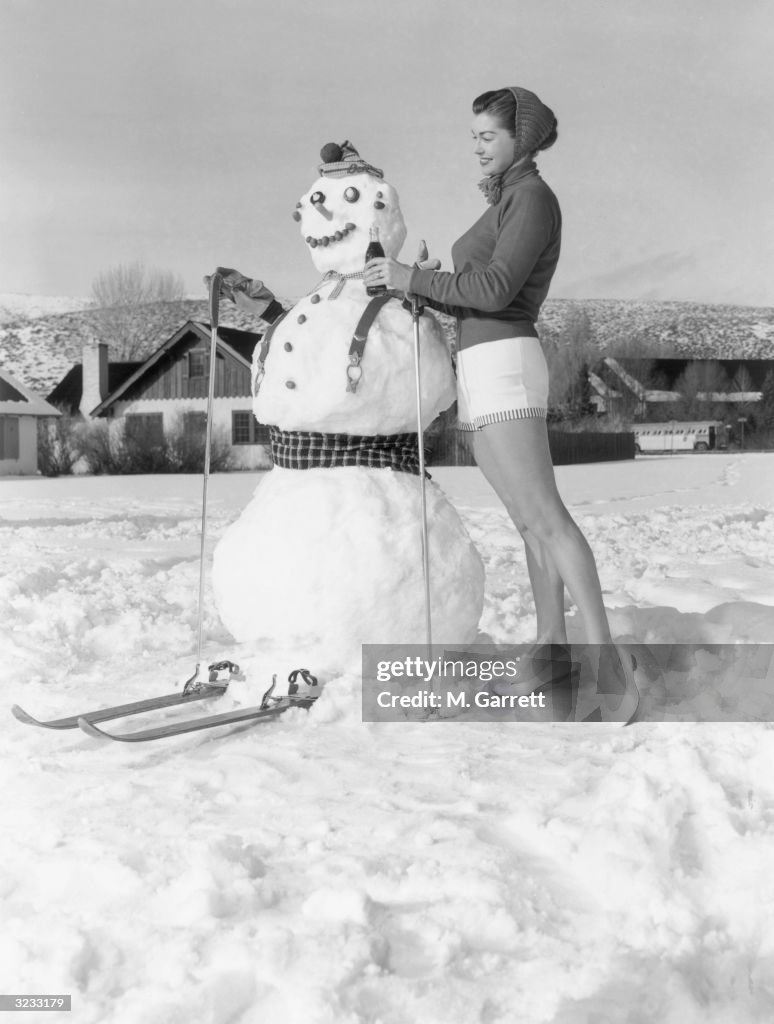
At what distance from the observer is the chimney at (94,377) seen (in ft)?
53.9

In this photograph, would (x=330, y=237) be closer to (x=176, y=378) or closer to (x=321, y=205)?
(x=321, y=205)

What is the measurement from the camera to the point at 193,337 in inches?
591

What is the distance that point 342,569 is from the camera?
2.26 m

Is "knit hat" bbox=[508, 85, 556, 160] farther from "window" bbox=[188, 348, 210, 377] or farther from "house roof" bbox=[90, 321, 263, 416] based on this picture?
"window" bbox=[188, 348, 210, 377]

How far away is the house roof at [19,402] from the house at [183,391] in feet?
3.46

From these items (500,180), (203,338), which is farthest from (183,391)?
(500,180)

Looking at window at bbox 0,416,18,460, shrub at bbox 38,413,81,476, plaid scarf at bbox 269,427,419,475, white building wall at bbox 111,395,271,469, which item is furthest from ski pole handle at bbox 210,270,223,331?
window at bbox 0,416,18,460

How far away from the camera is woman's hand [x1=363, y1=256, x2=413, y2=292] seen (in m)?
2.22

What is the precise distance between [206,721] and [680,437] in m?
11.1

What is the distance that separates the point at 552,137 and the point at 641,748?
4.35 feet

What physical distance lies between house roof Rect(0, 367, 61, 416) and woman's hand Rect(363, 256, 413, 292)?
11.5 m

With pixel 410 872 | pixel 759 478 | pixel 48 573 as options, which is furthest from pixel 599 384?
pixel 410 872

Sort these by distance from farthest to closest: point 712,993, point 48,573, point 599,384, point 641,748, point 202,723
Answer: point 599,384
point 48,573
point 202,723
point 641,748
point 712,993

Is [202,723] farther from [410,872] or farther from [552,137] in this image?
[552,137]
